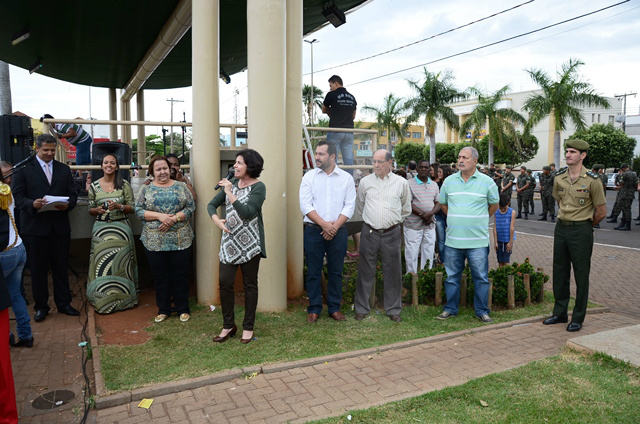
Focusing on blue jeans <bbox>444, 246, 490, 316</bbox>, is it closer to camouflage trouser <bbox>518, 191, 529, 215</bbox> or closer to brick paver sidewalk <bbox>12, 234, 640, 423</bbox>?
brick paver sidewalk <bbox>12, 234, 640, 423</bbox>

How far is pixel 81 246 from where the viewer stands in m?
7.86

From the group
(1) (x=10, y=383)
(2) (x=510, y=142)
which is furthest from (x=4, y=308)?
(2) (x=510, y=142)

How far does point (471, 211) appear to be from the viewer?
226 inches

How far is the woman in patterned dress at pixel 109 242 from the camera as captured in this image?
19.9 feet

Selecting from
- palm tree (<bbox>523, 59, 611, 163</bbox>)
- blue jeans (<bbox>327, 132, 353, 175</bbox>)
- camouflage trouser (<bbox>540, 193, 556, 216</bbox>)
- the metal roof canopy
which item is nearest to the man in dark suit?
blue jeans (<bbox>327, 132, 353, 175</bbox>)

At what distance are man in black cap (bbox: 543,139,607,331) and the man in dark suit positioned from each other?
5721mm

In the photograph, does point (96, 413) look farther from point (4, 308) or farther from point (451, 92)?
point (451, 92)

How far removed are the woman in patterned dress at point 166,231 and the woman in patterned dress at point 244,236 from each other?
32.9 inches

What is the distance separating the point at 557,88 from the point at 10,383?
1325 inches

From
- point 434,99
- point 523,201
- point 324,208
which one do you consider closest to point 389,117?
point 434,99

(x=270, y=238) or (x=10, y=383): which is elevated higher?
(x=270, y=238)

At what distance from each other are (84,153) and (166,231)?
338cm

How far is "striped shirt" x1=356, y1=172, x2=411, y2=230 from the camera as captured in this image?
5762mm

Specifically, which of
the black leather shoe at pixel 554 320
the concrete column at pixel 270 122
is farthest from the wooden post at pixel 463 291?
the concrete column at pixel 270 122
